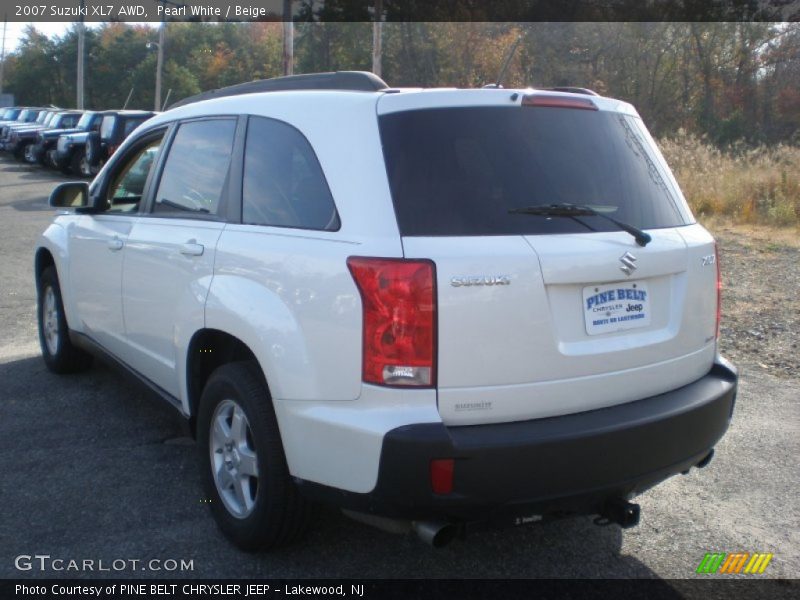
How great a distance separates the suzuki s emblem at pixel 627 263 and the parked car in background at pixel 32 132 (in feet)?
89.9

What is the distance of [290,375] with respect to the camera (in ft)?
10.00

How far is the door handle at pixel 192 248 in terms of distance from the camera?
3732mm

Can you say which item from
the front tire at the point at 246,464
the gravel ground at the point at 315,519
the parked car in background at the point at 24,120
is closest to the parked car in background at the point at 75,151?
the parked car in background at the point at 24,120

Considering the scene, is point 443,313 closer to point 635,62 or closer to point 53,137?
point 53,137

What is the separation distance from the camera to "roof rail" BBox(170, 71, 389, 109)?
3.36 meters

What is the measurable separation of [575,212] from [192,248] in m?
1.73

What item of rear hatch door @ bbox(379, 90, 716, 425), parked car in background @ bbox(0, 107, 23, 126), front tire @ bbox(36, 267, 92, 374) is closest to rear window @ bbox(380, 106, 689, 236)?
rear hatch door @ bbox(379, 90, 716, 425)

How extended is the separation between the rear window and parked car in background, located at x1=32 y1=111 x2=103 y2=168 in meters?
23.1

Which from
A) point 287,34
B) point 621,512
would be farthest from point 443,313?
point 287,34

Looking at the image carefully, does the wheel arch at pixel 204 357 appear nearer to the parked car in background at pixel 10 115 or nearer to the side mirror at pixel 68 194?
the side mirror at pixel 68 194

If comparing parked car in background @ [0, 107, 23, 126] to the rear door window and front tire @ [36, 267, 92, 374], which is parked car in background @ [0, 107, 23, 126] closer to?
front tire @ [36, 267, 92, 374]

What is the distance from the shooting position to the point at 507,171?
309 cm

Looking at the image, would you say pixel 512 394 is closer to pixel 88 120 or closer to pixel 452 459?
pixel 452 459

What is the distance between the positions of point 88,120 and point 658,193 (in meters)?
24.5
